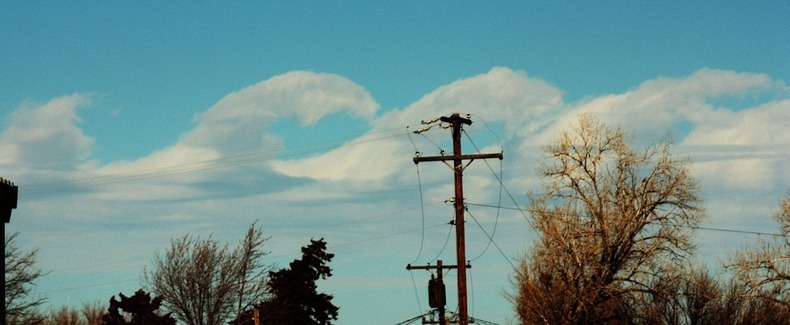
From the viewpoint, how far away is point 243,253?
58.7 metres

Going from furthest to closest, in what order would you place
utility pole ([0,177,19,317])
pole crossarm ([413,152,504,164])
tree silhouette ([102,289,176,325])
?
tree silhouette ([102,289,176,325]) < pole crossarm ([413,152,504,164]) < utility pole ([0,177,19,317])

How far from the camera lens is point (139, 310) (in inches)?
2301

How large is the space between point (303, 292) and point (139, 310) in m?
10.4

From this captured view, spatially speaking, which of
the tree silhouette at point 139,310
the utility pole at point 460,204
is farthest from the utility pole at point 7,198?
the tree silhouette at point 139,310

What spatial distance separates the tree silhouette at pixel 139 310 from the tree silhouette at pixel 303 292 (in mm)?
6663

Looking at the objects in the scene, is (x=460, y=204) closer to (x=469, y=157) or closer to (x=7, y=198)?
(x=469, y=157)

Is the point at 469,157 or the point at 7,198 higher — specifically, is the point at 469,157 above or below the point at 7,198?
above

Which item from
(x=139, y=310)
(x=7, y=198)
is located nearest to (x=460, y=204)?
(x=7, y=198)

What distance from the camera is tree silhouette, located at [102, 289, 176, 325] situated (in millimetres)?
55531

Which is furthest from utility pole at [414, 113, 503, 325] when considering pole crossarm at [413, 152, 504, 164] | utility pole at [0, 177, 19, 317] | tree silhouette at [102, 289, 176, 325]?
tree silhouette at [102, 289, 176, 325]

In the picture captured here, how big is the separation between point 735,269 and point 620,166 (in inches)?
432

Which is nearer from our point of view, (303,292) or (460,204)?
(460,204)

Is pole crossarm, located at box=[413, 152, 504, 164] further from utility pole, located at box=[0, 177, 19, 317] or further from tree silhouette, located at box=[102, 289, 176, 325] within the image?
tree silhouette, located at box=[102, 289, 176, 325]

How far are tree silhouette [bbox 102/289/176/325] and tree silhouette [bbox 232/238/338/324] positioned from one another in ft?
21.9
